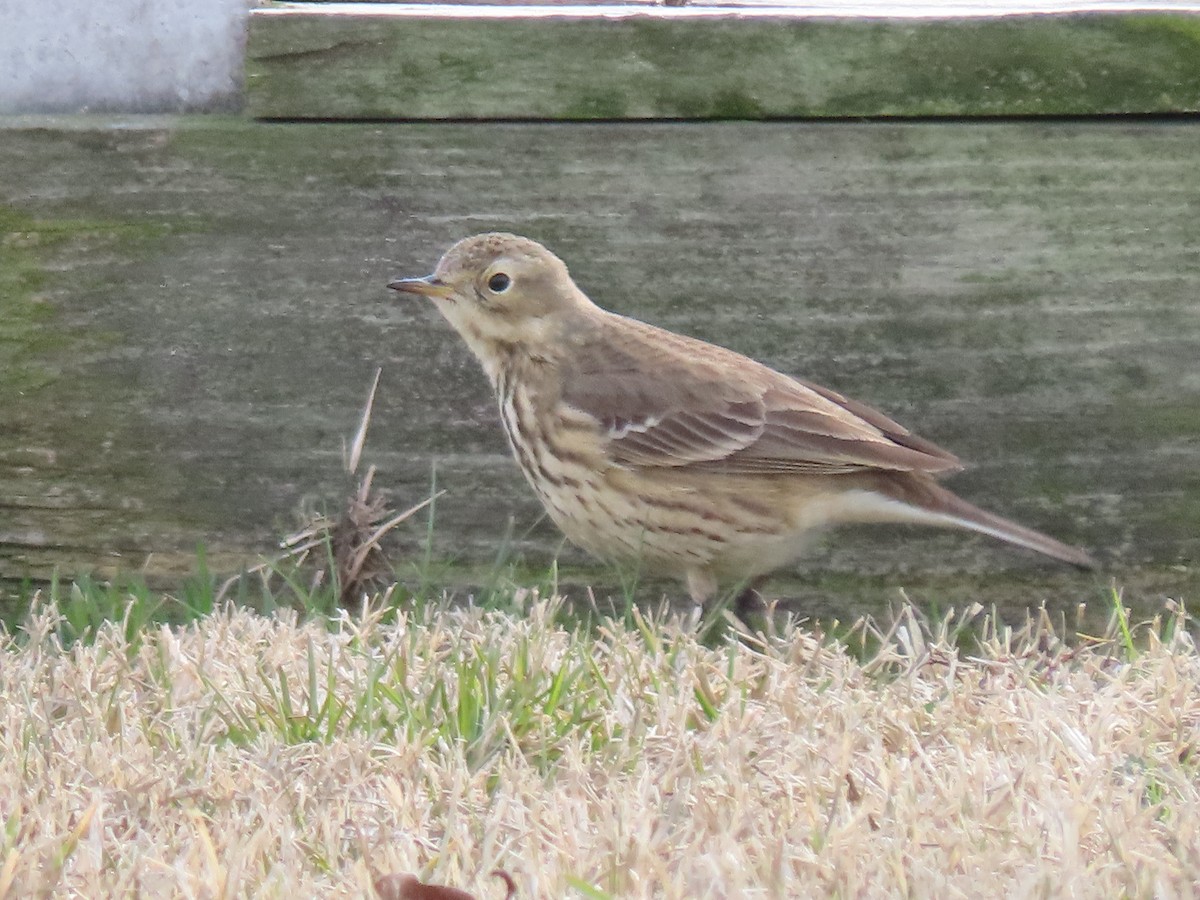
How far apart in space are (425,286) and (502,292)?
326 mm

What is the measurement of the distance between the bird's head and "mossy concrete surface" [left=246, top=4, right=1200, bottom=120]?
1.14 feet

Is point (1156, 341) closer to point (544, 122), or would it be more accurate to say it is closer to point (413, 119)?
point (544, 122)

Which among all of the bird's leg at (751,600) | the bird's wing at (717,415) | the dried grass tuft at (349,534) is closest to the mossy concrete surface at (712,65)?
the bird's wing at (717,415)

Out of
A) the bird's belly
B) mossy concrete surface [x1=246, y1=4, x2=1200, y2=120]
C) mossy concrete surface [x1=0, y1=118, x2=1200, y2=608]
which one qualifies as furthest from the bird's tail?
mossy concrete surface [x1=246, y1=4, x2=1200, y2=120]

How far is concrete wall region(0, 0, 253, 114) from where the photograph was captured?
4.89 metres

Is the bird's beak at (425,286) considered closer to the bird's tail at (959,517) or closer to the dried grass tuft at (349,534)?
the dried grass tuft at (349,534)

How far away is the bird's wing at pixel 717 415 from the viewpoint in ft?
16.0

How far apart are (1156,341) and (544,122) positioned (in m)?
1.65

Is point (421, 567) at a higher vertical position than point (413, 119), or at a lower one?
lower

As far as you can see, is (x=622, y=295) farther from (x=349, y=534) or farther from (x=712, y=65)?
(x=349, y=534)

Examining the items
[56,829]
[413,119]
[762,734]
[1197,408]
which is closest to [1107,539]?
[1197,408]

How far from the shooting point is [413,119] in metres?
4.88

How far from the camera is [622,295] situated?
16.3ft

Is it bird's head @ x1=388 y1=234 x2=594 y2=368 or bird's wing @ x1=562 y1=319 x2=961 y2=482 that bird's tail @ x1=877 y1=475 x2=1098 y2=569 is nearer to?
bird's wing @ x1=562 y1=319 x2=961 y2=482
